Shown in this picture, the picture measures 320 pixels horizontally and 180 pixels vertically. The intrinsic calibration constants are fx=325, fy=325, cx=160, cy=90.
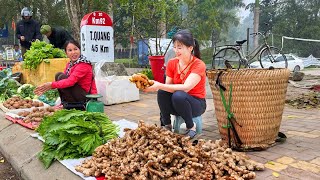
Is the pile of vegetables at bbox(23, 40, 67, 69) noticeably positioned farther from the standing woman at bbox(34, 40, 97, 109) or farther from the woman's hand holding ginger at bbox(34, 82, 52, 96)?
the woman's hand holding ginger at bbox(34, 82, 52, 96)

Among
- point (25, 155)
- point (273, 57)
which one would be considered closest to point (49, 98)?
point (25, 155)

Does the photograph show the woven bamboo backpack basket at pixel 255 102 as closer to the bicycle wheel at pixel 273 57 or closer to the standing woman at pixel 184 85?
the standing woman at pixel 184 85

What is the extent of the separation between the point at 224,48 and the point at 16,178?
22.5ft

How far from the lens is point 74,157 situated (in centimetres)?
321

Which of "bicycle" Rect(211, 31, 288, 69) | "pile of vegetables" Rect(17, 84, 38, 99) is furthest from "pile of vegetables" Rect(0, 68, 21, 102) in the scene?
"bicycle" Rect(211, 31, 288, 69)

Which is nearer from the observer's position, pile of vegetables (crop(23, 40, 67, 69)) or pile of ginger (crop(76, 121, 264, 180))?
pile of ginger (crop(76, 121, 264, 180))

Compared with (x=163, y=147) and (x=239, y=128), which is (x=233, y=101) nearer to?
(x=239, y=128)

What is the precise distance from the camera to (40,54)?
729 cm

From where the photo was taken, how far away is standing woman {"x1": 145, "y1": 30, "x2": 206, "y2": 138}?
3.18 metres

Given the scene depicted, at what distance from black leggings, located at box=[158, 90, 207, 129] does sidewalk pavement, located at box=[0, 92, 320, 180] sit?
49 centimetres

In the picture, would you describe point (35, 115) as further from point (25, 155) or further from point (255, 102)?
Result: point (255, 102)

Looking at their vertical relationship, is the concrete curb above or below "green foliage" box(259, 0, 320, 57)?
below

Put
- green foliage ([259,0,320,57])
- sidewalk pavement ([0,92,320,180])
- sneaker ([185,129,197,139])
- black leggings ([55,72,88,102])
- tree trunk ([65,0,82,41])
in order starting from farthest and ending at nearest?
1. green foliage ([259,0,320,57])
2. tree trunk ([65,0,82,41])
3. black leggings ([55,72,88,102])
4. sneaker ([185,129,197,139])
5. sidewalk pavement ([0,92,320,180])

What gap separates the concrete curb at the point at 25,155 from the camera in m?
3.07
